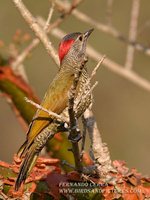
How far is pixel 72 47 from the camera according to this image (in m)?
5.88

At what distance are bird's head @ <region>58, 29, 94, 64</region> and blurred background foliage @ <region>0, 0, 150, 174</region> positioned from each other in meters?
6.93

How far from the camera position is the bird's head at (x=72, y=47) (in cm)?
561

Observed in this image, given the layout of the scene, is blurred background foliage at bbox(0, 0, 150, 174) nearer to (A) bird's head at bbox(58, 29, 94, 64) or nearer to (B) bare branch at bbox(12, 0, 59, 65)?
(A) bird's head at bbox(58, 29, 94, 64)

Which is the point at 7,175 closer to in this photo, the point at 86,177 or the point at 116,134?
the point at 86,177

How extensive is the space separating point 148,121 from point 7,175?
925 centimetres

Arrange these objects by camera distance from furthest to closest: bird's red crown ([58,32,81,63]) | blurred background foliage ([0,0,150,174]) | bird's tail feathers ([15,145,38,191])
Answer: blurred background foliage ([0,0,150,174]) → bird's red crown ([58,32,81,63]) → bird's tail feathers ([15,145,38,191])

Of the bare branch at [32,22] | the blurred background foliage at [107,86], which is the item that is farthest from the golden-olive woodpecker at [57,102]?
the blurred background foliage at [107,86]

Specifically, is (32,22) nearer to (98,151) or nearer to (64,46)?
(64,46)

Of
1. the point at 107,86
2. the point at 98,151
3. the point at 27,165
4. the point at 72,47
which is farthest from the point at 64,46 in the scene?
the point at 107,86

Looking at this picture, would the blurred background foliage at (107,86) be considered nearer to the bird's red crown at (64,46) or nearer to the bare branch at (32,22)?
the bird's red crown at (64,46)

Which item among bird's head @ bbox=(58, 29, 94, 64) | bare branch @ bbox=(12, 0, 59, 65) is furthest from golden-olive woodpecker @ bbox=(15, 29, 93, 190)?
bare branch @ bbox=(12, 0, 59, 65)

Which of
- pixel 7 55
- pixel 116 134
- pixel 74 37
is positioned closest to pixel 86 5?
pixel 116 134

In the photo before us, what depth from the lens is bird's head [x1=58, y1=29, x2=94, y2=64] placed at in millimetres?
5613

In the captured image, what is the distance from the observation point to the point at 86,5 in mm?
13148
